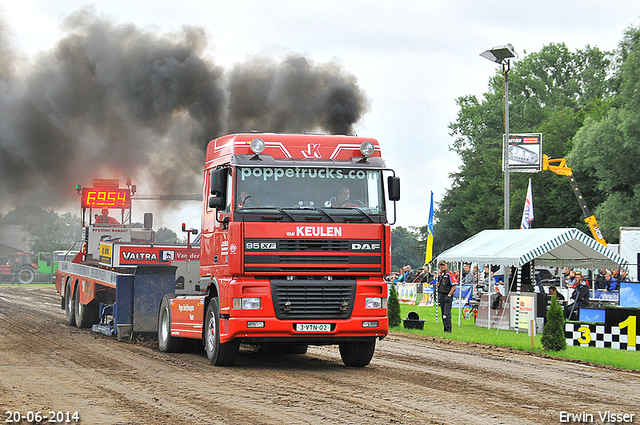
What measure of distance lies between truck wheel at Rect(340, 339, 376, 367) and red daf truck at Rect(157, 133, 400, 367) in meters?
0.30

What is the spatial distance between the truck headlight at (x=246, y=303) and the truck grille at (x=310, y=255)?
0.41 meters

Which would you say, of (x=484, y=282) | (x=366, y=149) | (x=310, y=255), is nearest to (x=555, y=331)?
(x=366, y=149)

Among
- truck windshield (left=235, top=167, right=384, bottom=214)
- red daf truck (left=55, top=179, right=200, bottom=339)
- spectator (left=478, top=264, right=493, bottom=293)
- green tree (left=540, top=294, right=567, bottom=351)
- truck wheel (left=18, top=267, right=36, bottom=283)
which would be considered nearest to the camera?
truck windshield (left=235, top=167, right=384, bottom=214)

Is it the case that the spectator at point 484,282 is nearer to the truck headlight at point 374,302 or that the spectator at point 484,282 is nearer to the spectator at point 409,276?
the spectator at point 409,276

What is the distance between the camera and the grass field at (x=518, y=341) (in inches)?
553

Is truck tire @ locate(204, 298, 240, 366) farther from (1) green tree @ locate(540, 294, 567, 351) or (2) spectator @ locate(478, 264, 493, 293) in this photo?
(2) spectator @ locate(478, 264, 493, 293)

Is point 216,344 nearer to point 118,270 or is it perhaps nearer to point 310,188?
point 310,188

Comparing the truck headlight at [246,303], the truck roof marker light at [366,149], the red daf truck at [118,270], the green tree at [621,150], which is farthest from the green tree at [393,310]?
the green tree at [621,150]

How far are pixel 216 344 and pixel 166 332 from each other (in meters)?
2.67

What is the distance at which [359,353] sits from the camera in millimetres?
12328

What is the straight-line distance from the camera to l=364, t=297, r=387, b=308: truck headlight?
452 inches

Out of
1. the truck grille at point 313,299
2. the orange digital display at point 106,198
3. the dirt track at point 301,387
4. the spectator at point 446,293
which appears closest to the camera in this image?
the dirt track at point 301,387

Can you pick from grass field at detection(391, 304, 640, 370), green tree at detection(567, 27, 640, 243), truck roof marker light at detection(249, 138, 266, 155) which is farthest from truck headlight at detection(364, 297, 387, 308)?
green tree at detection(567, 27, 640, 243)

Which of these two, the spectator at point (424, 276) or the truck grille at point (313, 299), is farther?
the spectator at point (424, 276)
